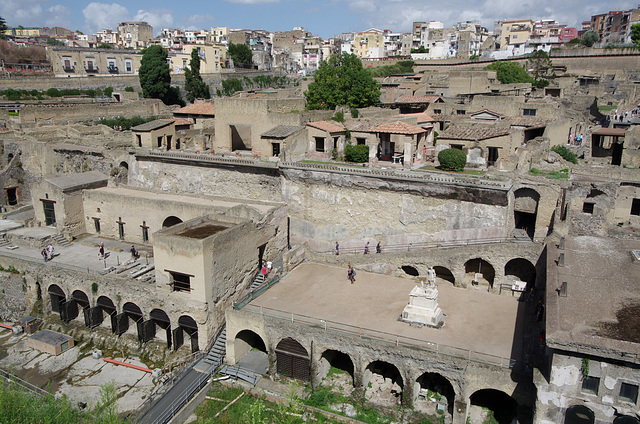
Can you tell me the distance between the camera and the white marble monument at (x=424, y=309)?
19.7 meters

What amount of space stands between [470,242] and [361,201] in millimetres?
6544

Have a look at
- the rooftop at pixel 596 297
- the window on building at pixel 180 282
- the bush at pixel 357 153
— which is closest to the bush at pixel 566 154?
the rooftop at pixel 596 297

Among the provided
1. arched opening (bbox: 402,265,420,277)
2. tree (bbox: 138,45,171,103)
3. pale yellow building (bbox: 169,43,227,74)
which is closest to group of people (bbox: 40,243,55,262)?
arched opening (bbox: 402,265,420,277)

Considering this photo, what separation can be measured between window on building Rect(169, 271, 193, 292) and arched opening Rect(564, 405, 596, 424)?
15.4m

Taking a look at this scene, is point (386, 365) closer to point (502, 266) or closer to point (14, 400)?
point (502, 266)

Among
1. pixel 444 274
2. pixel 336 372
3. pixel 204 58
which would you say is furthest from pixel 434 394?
pixel 204 58

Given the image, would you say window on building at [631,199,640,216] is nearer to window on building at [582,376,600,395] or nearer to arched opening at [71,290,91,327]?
window on building at [582,376,600,395]

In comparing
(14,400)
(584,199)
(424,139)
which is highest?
(424,139)

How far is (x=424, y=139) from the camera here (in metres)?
33.1

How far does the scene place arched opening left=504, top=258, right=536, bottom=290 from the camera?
2434 centimetres

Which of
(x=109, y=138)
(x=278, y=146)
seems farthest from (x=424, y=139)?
(x=109, y=138)

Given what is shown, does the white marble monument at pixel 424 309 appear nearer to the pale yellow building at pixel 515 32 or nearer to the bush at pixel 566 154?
the bush at pixel 566 154

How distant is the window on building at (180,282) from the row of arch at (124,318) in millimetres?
1262

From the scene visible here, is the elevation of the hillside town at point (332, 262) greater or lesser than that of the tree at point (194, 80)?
lesser
